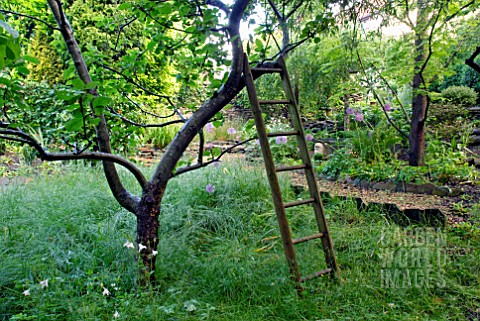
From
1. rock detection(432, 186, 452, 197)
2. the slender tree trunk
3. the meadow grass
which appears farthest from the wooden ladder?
the slender tree trunk

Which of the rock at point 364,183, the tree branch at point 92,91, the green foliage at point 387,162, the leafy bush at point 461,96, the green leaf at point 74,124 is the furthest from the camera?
the leafy bush at point 461,96

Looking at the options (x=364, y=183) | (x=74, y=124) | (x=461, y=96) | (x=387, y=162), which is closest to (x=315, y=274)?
(x=74, y=124)

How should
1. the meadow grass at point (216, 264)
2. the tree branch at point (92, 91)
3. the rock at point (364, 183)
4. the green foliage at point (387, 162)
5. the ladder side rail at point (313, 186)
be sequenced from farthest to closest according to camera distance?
the rock at point (364, 183), the green foliage at point (387, 162), the ladder side rail at point (313, 186), the tree branch at point (92, 91), the meadow grass at point (216, 264)

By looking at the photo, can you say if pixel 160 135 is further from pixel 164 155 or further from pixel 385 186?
pixel 164 155

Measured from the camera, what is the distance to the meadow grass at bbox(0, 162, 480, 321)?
2043 mm

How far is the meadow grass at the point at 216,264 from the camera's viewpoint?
2.04m

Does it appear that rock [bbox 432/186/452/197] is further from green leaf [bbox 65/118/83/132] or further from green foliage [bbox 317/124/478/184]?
green leaf [bbox 65/118/83/132]

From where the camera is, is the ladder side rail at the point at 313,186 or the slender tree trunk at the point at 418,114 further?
the slender tree trunk at the point at 418,114

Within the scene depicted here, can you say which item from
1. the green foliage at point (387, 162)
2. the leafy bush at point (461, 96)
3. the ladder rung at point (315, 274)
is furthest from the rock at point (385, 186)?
the leafy bush at point (461, 96)

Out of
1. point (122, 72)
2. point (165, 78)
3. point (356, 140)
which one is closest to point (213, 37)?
point (122, 72)

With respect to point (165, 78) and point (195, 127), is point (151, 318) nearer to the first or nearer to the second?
point (195, 127)

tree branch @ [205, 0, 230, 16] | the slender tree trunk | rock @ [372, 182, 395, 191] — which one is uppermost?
tree branch @ [205, 0, 230, 16]

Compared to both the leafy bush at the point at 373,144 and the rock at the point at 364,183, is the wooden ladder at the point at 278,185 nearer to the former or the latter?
the rock at the point at 364,183

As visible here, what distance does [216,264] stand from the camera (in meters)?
2.53
